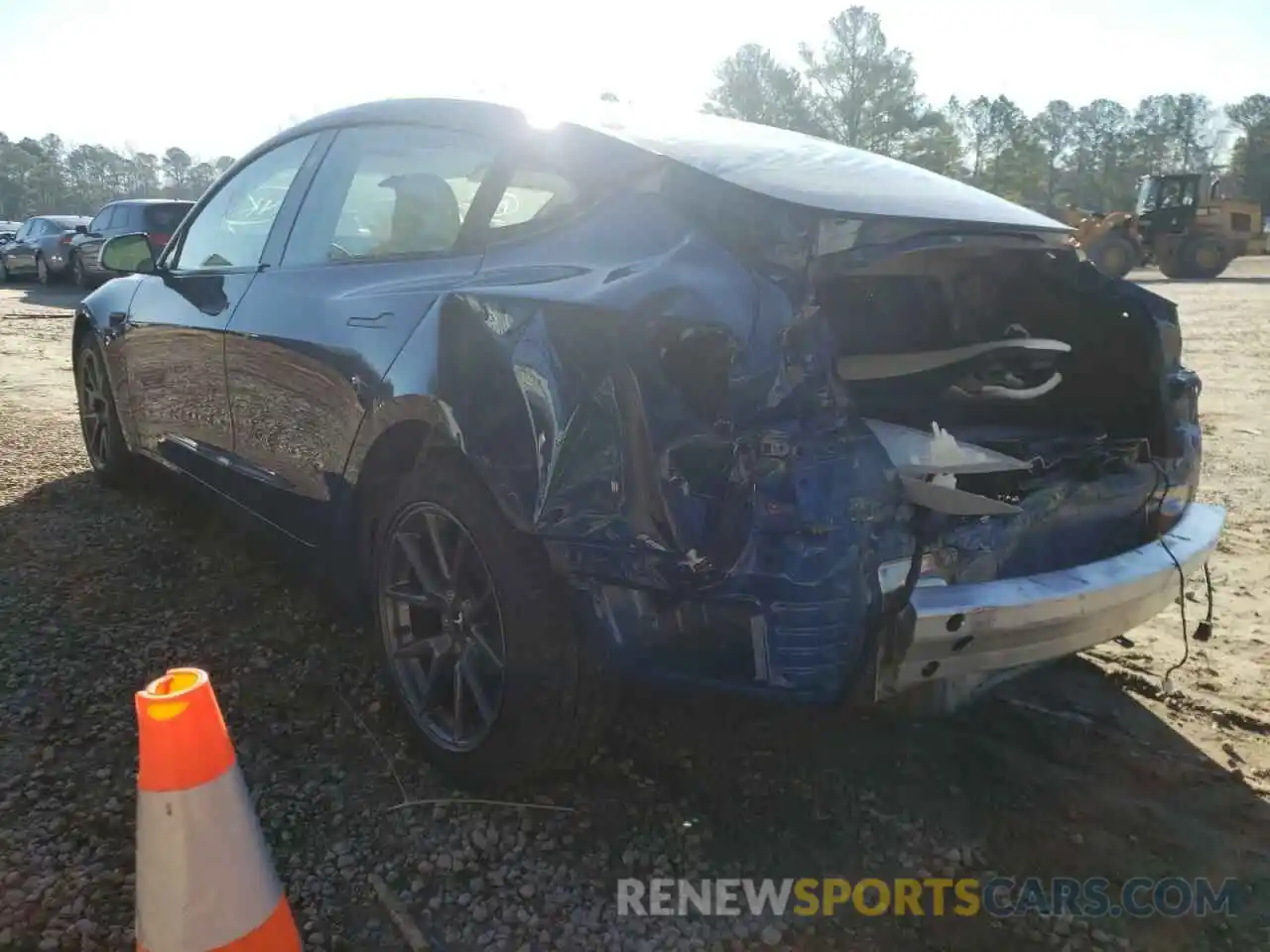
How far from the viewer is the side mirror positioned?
4391 mm

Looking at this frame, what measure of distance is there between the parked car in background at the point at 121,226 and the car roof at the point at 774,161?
12200 millimetres

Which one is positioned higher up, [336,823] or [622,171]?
[622,171]

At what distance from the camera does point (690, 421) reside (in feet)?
6.44

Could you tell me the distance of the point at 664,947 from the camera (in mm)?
2051

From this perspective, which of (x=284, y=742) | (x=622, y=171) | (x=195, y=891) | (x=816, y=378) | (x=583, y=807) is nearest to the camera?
(x=195, y=891)

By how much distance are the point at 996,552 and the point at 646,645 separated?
77cm

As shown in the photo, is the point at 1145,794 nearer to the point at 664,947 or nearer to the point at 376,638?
the point at 664,947

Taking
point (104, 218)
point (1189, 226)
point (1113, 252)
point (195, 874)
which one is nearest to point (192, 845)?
point (195, 874)

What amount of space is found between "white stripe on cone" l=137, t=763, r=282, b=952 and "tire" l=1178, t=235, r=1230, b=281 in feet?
89.7

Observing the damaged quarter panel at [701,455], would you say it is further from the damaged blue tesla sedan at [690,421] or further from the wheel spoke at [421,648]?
the wheel spoke at [421,648]

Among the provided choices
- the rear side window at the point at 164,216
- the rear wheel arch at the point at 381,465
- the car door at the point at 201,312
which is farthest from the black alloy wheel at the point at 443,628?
the rear side window at the point at 164,216

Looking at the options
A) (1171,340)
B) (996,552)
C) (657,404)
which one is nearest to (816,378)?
(657,404)

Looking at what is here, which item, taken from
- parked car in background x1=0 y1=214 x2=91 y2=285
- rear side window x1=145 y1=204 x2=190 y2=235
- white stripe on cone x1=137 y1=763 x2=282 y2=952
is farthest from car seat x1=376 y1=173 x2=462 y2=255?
parked car in background x1=0 y1=214 x2=91 y2=285

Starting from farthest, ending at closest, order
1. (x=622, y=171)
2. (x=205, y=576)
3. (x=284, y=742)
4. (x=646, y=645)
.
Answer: (x=205, y=576)
(x=284, y=742)
(x=622, y=171)
(x=646, y=645)
